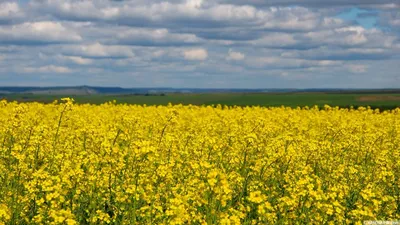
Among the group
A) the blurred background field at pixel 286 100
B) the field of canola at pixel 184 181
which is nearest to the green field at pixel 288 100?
the blurred background field at pixel 286 100

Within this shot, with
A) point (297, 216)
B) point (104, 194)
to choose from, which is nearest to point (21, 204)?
point (104, 194)

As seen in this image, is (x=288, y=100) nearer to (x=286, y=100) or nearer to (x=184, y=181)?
(x=286, y=100)

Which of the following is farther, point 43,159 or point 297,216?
point 43,159

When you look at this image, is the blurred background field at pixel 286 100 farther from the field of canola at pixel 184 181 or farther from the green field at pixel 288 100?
the field of canola at pixel 184 181

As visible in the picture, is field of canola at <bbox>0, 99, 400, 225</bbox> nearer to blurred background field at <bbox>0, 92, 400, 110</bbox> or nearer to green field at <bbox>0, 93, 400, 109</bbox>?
blurred background field at <bbox>0, 92, 400, 110</bbox>

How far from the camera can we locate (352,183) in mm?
10219

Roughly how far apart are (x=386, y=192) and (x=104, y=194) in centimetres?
542

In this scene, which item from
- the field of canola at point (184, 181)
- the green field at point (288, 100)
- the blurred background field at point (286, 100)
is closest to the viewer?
the field of canola at point (184, 181)

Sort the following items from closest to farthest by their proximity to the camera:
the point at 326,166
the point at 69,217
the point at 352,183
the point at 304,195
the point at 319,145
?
the point at 69,217, the point at 304,195, the point at 352,183, the point at 326,166, the point at 319,145

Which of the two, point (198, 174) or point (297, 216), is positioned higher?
point (198, 174)

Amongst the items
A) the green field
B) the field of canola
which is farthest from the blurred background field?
the field of canola

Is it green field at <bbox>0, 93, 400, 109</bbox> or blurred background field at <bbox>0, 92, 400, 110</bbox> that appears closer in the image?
blurred background field at <bbox>0, 92, 400, 110</bbox>

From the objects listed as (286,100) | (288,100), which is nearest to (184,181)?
(286,100)

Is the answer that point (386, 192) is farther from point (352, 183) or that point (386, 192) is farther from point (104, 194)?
point (104, 194)
